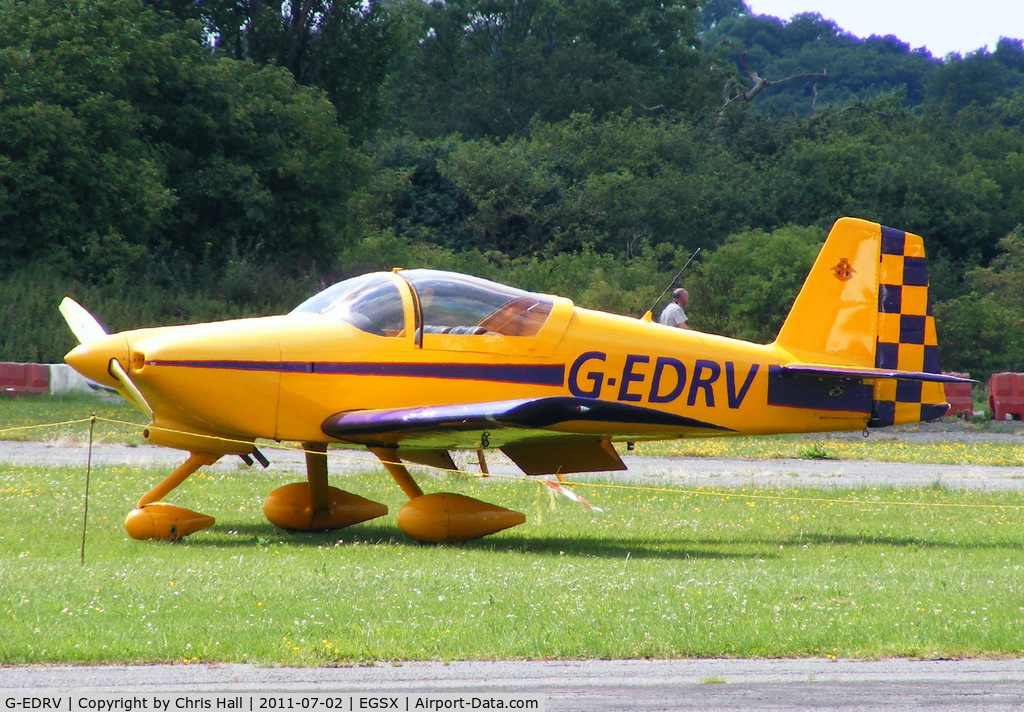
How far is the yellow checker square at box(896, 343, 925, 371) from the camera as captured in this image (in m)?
11.3

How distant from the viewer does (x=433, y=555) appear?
8.73 metres

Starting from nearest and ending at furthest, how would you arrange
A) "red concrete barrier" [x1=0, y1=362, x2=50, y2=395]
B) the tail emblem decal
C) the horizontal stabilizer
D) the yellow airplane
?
1. the yellow airplane
2. the horizontal stabilizer
3. the tail emblem decal
4. "red concrete barrier" [x1=0, y1=362, x2=50, y2=395]

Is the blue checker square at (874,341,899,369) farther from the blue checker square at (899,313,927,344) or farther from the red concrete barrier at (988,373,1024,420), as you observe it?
the red concrete barrier at (988,373,1024,420)

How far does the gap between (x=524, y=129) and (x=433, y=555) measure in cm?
5041

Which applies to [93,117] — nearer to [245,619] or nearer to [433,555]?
[433,555]

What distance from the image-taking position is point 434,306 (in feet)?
32.0

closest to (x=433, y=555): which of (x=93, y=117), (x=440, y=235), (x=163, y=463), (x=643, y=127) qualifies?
(x=163, y=463)

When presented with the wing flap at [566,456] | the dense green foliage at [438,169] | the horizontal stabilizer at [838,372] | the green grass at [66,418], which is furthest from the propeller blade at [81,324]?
the dense green foliage at [438,169]

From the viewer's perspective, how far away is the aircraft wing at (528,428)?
8258mm

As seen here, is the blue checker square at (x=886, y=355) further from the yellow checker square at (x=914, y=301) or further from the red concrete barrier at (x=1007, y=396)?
the red concrete barrier at (x=1007, y=396)

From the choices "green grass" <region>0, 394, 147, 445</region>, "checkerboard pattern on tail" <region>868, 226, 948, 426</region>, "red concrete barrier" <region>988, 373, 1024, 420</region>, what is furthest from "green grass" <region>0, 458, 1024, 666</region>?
"red concrete barrier" <region>988, 373, 1024, 420</region>

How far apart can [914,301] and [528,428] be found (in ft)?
16.8

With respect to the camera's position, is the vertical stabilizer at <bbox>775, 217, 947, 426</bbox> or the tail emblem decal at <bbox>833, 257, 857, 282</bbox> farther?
the tail emblem decal at <bbox>833, 257, 857, 282</bbox>

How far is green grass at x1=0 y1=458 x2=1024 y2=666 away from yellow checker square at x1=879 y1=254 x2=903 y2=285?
2.29m
